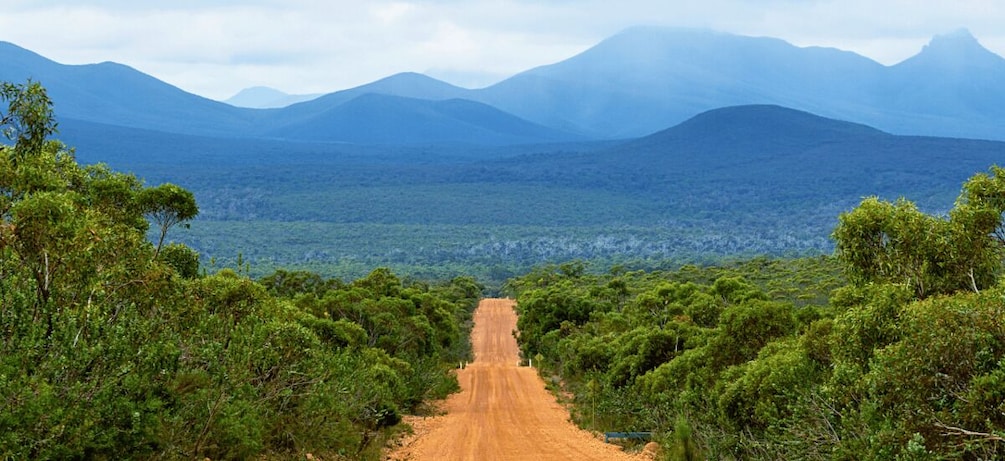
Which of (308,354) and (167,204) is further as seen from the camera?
(167,204)

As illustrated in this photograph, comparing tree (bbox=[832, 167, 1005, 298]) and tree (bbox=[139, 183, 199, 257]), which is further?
tree (bbox=[139, 183, 199, 257])

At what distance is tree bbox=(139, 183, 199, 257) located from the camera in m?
24.2

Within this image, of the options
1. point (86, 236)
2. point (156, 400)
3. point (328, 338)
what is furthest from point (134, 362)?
point (328, 338)

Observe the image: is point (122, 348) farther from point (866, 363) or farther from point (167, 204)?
point (167, 204)

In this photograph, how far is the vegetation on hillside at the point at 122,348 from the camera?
11.8 metres

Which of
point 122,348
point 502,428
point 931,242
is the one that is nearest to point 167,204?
point 502,428

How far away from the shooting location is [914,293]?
15953 millimetres

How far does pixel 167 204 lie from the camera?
24.5 metres

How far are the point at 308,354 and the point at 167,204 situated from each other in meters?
8.29

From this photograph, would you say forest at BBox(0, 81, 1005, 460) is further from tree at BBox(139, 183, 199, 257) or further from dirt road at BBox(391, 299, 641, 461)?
dirt road at BBox(391, 299, 641, 461)

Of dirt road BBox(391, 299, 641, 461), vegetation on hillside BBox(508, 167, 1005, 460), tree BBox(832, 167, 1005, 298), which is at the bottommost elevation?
dirt road BBox(391, 299, 641, 461)

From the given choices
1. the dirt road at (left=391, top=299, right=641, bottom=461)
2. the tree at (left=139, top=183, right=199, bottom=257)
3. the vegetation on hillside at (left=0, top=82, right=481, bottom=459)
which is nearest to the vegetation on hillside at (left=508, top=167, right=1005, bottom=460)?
the dirt road at (left=391, top=299, right=641, bottom=461)

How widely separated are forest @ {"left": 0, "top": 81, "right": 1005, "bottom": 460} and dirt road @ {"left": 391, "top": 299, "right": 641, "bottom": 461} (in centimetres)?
151

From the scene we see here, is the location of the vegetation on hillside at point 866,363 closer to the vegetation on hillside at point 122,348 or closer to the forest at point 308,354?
the forest at point 308,354
